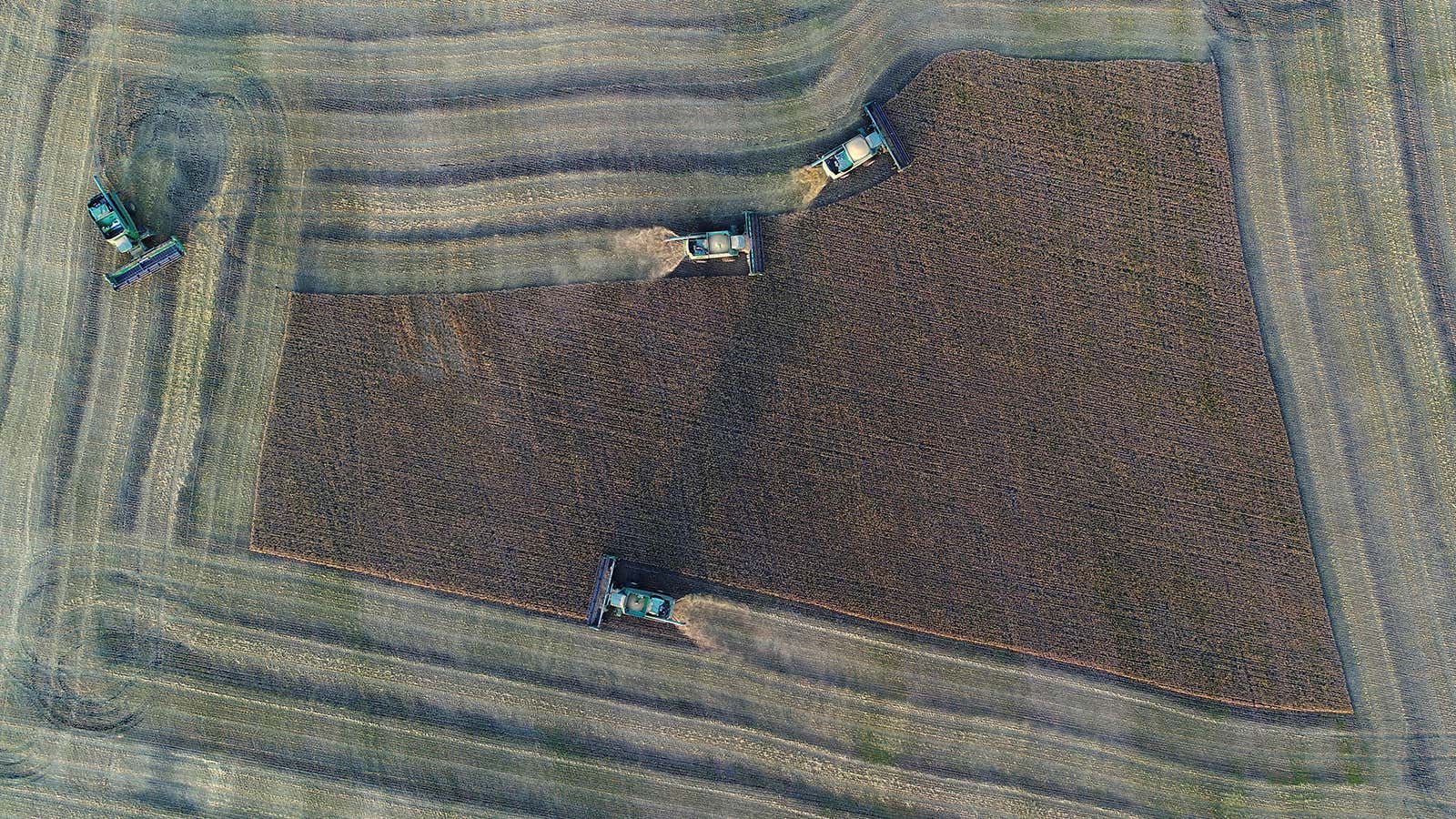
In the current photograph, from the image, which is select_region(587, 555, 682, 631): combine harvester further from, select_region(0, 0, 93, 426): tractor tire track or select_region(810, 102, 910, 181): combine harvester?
select_region(0, 0, 93, 426): tractor tire track

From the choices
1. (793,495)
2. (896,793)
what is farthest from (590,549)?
(896,793)

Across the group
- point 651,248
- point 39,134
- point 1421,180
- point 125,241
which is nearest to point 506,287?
point 651,248

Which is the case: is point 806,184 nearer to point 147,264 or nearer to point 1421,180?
point 1421,180

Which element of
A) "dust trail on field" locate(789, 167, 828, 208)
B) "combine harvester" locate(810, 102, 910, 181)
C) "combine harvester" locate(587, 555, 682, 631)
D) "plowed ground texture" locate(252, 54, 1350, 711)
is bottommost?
"combine harvester" locate(587, 555, 682, 631)

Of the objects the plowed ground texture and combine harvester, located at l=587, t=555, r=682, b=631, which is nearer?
combine harvester, located at l=587, t=555, r=682, b=631

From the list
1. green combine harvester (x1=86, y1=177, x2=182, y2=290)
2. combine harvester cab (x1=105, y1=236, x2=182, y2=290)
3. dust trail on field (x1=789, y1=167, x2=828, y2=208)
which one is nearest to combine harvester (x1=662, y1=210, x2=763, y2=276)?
dust trail on field (x1=789, y1=167, x2=828, y2=208)
